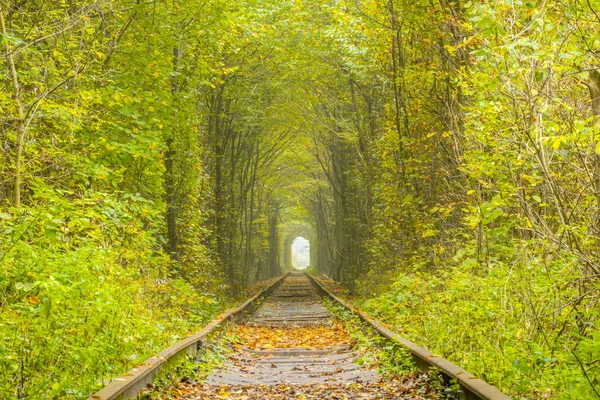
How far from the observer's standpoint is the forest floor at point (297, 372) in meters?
6.66

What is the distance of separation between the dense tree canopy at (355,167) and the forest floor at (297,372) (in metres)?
0.63

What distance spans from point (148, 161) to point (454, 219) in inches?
281

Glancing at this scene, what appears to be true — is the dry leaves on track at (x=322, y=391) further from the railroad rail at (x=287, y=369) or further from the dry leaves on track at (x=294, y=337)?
the dry leaves on track at (x=294, y=337)

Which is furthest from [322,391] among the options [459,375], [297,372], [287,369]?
[287,369]

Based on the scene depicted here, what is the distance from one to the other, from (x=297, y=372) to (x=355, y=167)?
16051mm

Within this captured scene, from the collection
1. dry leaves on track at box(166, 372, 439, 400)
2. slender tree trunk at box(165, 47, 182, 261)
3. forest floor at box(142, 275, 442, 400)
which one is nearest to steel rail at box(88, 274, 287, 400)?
forest floor at box(142, 275, 442, 400)

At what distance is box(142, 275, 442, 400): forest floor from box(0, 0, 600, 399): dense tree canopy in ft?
2.06

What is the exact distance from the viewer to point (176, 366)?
739 cm

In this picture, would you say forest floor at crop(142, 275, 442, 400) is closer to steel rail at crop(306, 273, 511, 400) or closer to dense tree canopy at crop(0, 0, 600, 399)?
steel rail at crop(306, 273, 511, 400)

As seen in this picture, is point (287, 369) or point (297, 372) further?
point (287, 369)

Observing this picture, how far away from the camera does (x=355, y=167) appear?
2414 centimetres

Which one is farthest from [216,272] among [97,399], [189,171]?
[97,399]

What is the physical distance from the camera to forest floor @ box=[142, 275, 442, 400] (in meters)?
6.66

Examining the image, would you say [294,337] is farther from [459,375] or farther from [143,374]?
[459,375]
